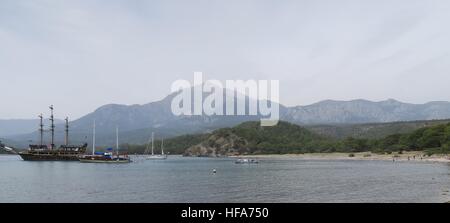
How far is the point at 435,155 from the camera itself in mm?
186500

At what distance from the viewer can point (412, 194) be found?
63812mm

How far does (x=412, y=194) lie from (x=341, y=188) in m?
13.5
